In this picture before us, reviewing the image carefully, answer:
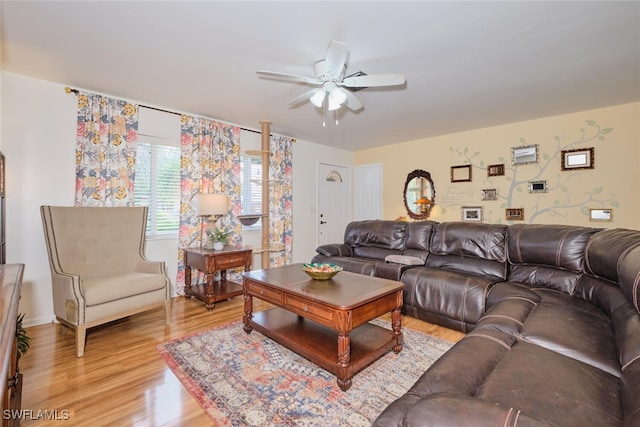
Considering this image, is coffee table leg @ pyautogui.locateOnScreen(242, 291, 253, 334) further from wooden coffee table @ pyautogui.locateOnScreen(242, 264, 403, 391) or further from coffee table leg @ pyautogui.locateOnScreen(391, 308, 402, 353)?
coffee table leg @ pyautogui.locateOnScreen(391, 308, 402, 353)

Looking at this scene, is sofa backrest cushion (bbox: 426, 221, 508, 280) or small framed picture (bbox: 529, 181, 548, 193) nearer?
sofa backrest cushion (bbox: 426, 221, 508, 280)

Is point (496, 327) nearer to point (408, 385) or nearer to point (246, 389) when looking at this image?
point (408, 385)

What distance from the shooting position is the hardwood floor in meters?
1.63

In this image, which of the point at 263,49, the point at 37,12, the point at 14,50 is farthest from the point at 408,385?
the point at 14,50

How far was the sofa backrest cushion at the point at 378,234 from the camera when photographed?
3.79 meters

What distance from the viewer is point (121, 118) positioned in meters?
3.33

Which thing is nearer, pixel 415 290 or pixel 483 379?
pixel 483 379

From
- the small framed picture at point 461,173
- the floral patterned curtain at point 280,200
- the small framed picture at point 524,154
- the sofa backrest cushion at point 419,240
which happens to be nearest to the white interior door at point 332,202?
the floral patterned curtain at point 280,200

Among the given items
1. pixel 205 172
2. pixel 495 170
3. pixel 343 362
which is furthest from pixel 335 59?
pixel 495 170

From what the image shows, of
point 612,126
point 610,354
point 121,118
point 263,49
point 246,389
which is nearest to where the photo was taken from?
point 610,354

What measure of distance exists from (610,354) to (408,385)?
42.2 inches

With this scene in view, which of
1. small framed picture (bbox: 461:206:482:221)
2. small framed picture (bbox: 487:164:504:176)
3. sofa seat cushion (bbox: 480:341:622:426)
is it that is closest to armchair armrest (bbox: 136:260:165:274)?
sofa seat cushion (bbox: 480:341:622:426)

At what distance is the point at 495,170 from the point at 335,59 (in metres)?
3.60

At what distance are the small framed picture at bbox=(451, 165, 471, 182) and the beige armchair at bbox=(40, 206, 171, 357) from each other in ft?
14.7
